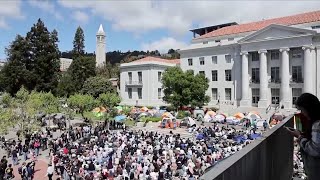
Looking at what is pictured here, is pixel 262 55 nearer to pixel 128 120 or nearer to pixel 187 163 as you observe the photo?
pixel 128 120

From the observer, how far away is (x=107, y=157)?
74.7ft

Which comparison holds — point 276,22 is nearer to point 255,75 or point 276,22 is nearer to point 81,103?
point 255,75

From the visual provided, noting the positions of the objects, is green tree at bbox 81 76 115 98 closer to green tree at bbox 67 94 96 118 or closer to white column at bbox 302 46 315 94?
green tree at bbox 67 94 96 118

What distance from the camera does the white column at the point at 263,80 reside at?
50.1 metres

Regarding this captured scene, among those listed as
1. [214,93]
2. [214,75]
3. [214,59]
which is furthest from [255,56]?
[214,93]

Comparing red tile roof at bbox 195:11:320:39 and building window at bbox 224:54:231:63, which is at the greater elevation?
red tile roof at bbox 195:11:320:39

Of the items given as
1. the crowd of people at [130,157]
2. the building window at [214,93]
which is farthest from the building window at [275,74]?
the crowd of people at [130,157]

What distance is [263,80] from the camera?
50.7 meters

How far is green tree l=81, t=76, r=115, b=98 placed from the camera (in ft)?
214

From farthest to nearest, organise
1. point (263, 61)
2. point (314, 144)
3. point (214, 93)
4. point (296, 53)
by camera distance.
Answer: point (214, 93)
point (263, 61)
point (296, 53)
point (314, 144)

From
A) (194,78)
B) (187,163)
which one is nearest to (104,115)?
(194,78)

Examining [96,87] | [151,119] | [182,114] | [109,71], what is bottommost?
[151,119]

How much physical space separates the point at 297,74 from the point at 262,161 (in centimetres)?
4812

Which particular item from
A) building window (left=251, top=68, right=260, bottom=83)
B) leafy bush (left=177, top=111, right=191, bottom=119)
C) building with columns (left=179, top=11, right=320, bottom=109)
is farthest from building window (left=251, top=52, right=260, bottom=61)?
leafy bush (left=177, top=111, right=191, bottom=119)
